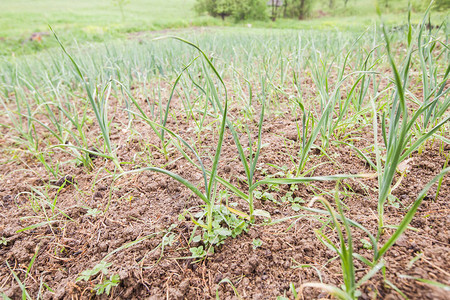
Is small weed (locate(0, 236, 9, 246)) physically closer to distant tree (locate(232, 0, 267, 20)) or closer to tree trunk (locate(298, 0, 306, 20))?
distant tree (locate(232, 0, 267, 20))

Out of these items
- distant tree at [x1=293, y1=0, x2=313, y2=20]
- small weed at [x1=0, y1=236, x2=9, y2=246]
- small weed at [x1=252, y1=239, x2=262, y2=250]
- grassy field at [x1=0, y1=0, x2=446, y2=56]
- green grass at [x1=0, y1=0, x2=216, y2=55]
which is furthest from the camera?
distant tree at [x1=293, y1=0, x2=313, y2=20]

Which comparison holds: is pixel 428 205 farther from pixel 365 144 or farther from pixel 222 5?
pixel 222 5

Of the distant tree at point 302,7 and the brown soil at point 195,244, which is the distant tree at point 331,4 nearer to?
the distant tree at point 302,7

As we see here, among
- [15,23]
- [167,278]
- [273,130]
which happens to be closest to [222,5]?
[15,23]

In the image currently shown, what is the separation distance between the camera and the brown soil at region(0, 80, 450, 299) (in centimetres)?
70

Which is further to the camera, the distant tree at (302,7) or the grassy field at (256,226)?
the distant tree at (302,7)

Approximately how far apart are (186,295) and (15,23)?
768 inches

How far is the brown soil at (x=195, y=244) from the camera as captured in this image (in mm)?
696

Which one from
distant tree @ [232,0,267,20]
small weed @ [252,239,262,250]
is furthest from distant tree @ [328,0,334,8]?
small weed @ [252,239,262,250]

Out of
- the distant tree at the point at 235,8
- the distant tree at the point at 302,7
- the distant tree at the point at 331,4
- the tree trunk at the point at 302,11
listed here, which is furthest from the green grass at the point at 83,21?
the distant tree at the point at 331,4

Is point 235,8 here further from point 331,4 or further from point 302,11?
point 331,4

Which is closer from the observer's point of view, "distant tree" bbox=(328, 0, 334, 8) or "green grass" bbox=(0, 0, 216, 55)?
"green grass" bbox=(0, 0, 216, 55)

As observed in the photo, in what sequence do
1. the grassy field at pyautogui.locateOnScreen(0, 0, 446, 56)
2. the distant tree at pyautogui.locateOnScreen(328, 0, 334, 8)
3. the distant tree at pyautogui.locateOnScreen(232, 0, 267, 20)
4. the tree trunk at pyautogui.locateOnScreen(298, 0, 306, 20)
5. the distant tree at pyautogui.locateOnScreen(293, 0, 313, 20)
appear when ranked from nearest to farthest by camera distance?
the grassy field at pyautogui.locateOnScreen(0, 0, 446, 56), the distant tree at pyautogui.locateOnScreen(232, 0, 267, 20), the distant tree at pyautogui.locateOnScreen(328, 0, 334, 8), the distant tree at pyautogui.locateOnScreen(293, 0, 313, 20), the tree trunk at pyautogui.locateOnScreen(298, 0, 306, 20)

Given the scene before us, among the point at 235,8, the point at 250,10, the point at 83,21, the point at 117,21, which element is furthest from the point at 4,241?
the point at 250,10
